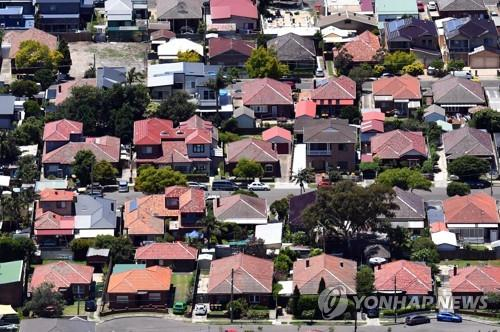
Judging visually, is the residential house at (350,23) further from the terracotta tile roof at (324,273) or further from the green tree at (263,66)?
the terracotta tile roof at (324,273)

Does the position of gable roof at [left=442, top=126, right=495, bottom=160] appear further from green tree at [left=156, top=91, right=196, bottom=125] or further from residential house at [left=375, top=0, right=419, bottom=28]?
residential house at [left=375, top=0, right=419, bottom=28]

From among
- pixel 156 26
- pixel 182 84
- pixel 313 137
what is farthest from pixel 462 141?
pixel 156 26

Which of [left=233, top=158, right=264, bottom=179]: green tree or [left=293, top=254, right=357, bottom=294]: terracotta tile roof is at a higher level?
[left=233, top=158, right=264, bottom=179]: green tree

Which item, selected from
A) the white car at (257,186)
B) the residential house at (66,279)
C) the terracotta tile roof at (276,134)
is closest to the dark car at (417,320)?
the residential house at (66,279)

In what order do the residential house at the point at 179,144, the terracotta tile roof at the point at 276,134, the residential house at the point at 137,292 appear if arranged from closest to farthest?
the residential house at the point at 137,292, the residential house at the point at 179,144, the terracotta tile roof at the point at 276,134

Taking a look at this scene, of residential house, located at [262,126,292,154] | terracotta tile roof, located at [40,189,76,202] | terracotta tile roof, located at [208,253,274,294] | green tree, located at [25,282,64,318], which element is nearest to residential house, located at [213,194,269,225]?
terracotta tile roof, located at [208,253,274,294]

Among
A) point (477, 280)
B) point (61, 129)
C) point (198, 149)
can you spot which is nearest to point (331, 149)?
point (198, 149)

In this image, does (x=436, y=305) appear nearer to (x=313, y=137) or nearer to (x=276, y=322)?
(x=276, y=322)

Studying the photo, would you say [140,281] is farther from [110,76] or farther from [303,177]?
[110,76]
